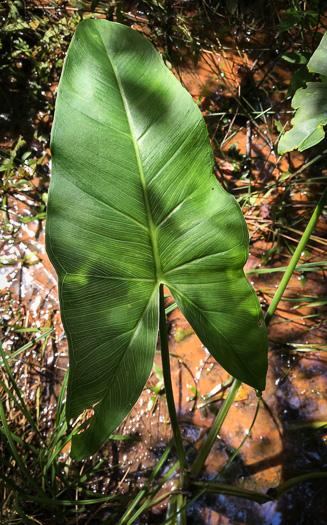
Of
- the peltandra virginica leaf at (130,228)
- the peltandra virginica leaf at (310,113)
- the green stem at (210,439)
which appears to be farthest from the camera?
the green stem at (210,439)

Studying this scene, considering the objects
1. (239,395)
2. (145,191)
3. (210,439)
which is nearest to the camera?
(145,191)

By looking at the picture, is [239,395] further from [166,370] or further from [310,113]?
[310,113]

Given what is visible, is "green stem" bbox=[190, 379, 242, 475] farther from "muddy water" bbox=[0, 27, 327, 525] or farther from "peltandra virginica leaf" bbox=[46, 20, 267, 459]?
"peltandra virginica leaf" bbox=[46, 20, 267, 459]

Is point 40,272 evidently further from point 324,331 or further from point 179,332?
point 324,331

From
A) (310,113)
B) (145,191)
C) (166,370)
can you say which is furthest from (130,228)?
(310,113)

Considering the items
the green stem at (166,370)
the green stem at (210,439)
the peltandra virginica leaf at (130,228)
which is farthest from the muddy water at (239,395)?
the peltandra virginica leaf at (130,228)

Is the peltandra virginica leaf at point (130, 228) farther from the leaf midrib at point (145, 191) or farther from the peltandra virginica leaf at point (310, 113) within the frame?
the peltandra virginica leaf at point (310, 113)

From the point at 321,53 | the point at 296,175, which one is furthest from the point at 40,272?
the point at 321,53
